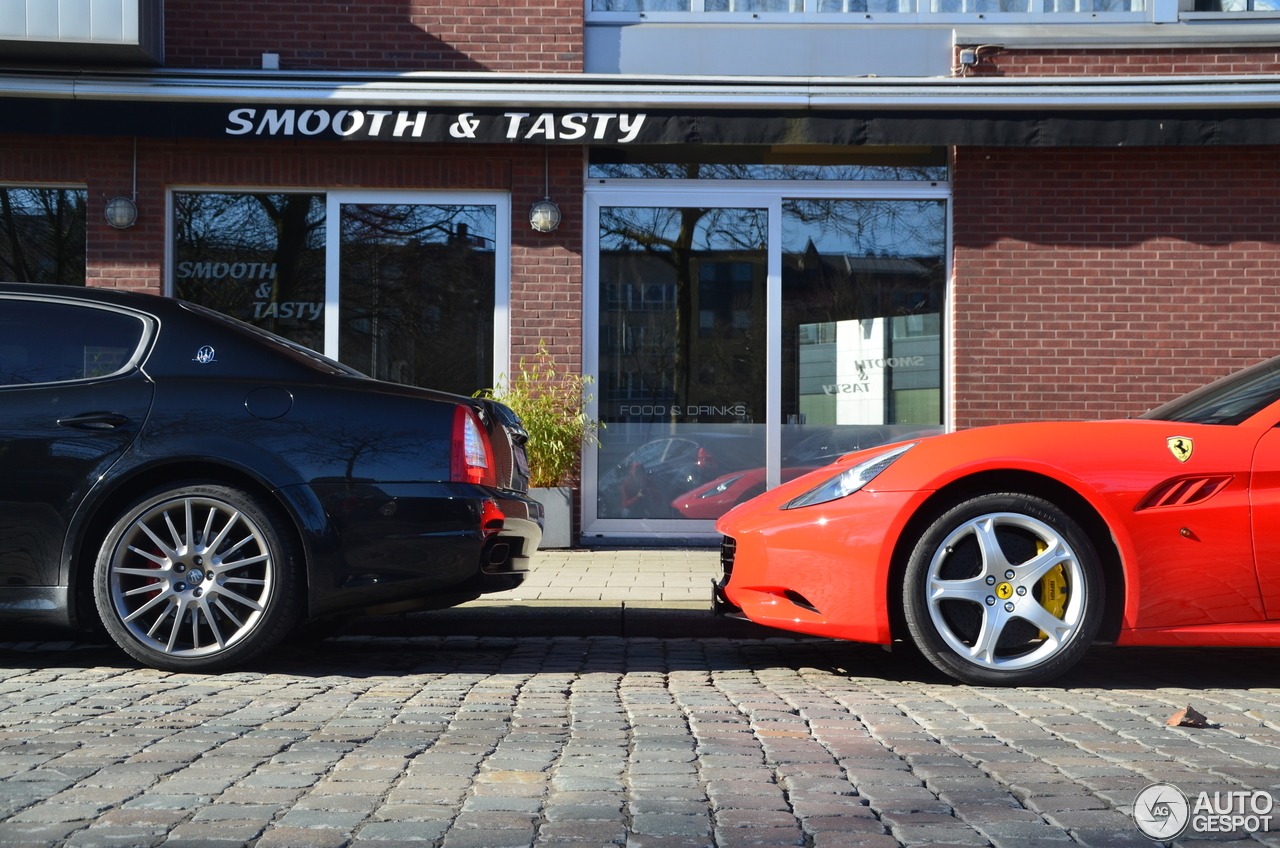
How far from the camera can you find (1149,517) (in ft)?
14.0

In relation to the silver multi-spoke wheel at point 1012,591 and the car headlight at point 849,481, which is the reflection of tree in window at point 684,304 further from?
the silver multi-spoke wheel at point 1012,591

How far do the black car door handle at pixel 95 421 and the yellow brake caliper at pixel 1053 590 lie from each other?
350 centimetres

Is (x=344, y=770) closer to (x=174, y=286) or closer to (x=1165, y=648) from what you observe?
(x=1165, y=648)

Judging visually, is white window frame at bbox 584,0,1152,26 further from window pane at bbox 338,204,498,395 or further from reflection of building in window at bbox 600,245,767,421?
window pane at bbox 338,204,498,395

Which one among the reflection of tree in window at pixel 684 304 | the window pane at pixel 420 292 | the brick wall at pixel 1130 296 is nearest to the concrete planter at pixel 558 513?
the reflection of tree in window at pixel 684 304

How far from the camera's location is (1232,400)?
A: 4.64 meters

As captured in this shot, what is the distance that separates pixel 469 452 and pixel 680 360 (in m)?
4.90

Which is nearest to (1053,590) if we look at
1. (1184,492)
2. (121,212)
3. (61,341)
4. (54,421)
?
(1184,492)

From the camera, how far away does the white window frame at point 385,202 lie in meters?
9.38

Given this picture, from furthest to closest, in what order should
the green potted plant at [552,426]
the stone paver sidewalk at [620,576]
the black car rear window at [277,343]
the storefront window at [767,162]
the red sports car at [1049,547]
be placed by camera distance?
the storefront window at [767,162], the green potted plant at [552,426], the stone paver sidewalk at [620,576], the black car rear window at [277,343], the red sports car at [1049,547]

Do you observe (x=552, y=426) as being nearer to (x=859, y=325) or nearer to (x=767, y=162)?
(x=859, y=325)

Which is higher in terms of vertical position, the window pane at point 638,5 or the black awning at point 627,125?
the window pane at point 638,5

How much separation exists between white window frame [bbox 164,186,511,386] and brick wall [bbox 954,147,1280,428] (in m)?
3.54

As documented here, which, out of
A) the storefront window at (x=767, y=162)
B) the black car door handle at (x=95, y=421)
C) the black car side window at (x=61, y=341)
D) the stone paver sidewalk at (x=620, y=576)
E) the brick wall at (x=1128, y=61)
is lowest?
the stone paver sidewalk at (x=620, y=576)
